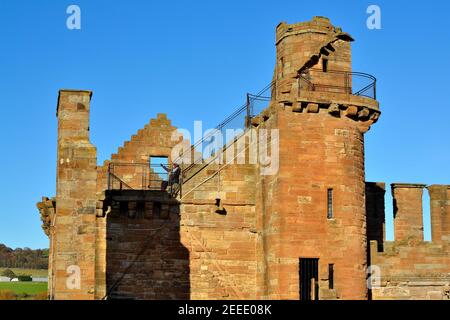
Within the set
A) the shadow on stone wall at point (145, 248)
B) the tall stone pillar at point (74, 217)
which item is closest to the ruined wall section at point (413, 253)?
the shadow on stone wall at point (145, 248)

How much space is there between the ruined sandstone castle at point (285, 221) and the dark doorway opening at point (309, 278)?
3 centimetres

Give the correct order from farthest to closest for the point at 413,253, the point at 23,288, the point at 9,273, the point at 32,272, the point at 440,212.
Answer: the point at 32,272 → the point at 9,273 → the point at 23,288 → the point at 440,212 → the point at 413,253

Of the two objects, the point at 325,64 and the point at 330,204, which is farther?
the point at 325,64

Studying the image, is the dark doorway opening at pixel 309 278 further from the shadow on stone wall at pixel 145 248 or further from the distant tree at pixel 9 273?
the distant tree at pixel 9 273

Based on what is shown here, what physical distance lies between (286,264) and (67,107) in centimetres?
893

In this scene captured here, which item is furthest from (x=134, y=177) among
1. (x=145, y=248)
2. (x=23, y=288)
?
(x=23, y=288)

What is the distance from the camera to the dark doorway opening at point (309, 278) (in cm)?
2966

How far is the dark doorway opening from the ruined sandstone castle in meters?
0.03

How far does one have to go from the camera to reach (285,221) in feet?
96.8

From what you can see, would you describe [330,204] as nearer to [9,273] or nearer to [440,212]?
[440,212]

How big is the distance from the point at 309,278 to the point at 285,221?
2133mm

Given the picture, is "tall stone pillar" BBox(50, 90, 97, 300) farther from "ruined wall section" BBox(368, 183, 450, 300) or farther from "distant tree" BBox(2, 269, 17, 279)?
"distant tree" BBox(2, 269, 17, 279)
